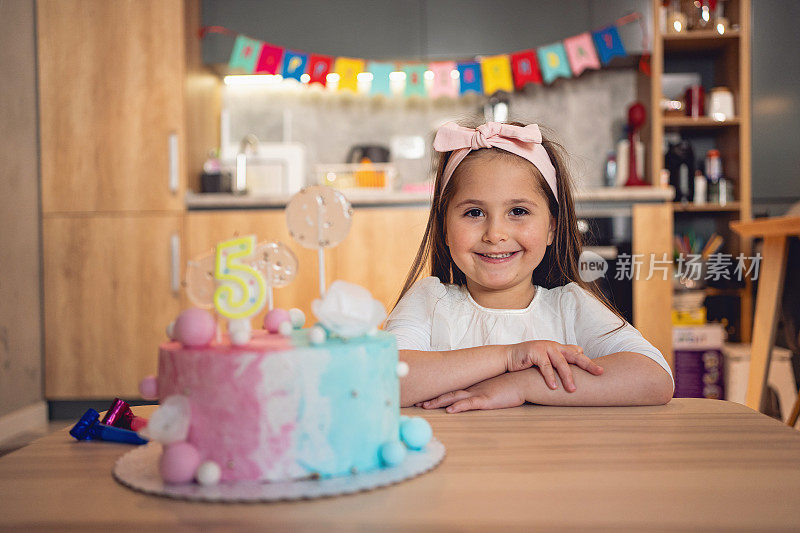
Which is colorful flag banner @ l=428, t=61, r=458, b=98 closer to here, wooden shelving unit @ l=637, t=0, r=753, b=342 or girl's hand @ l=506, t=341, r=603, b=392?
wooden shelving unit @ l=637, t=0, r=753, b=342

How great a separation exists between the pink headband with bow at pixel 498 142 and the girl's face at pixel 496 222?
0.07 feet

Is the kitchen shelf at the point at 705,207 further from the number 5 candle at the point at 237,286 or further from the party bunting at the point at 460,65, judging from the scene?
the number 5 candle at the point at 237,286

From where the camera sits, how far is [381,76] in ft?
10.8

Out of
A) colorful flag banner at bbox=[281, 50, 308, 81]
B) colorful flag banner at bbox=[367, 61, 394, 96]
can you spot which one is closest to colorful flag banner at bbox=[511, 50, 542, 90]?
colorful flag banner at bbox=[367, 61, 394, 96]

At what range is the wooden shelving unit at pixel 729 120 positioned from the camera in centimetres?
326

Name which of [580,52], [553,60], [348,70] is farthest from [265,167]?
[580,52]

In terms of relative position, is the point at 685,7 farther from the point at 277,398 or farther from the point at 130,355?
the point at 277,398

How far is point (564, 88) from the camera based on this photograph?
3633mm

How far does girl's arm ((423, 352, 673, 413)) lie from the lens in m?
0.78

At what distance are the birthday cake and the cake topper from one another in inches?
2.5

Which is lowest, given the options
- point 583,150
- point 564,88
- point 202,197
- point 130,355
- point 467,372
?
point 130,355

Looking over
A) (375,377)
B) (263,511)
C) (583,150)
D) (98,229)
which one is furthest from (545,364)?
(583,150)

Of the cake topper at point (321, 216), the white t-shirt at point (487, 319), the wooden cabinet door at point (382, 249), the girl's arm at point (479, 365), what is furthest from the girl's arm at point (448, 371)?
the wooden cabinet door at point (382, 249)

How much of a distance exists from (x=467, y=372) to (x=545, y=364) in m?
0.10
